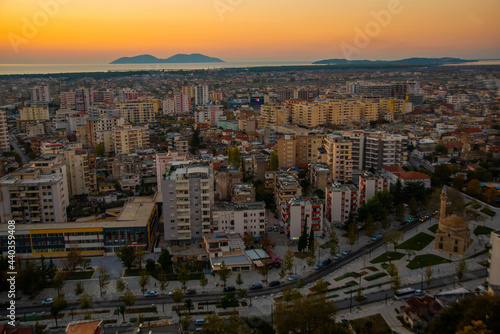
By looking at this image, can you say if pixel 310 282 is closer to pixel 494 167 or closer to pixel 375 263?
pixel 375 263

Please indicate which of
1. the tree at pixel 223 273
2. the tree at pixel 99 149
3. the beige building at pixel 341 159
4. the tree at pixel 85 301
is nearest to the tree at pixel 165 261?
the tree at pixel 223 273

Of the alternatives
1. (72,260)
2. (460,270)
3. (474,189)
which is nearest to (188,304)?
(72,260)

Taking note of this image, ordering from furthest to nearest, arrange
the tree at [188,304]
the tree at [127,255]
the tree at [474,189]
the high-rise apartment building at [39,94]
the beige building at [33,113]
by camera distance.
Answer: the high-rise apartment building at [39,94] < the beige building at [33,113] < the tree at [474,189] < the tree at [127,255] < the tree at [188,304]

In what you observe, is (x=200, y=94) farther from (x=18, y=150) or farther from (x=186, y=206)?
(x=186, y=206)

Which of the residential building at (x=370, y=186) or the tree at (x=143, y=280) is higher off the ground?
the residential building at (x=370, y=186)

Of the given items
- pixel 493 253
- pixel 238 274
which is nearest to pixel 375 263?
pixel 493 253

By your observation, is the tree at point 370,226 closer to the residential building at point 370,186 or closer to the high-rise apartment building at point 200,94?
the residential building at point 370,186
